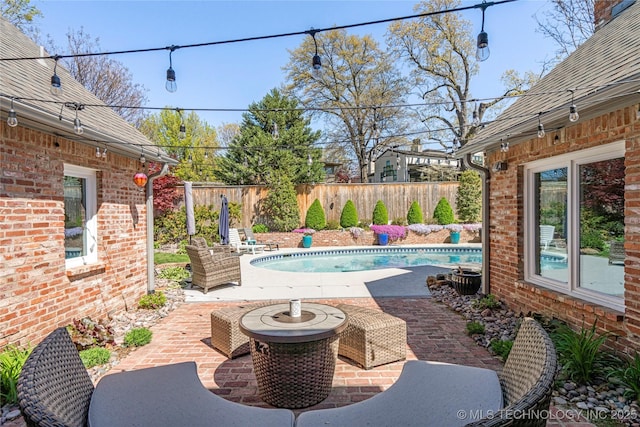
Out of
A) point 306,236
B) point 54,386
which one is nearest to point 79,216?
point 54,386

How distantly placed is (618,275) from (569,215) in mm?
899

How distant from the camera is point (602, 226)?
3.91 metres

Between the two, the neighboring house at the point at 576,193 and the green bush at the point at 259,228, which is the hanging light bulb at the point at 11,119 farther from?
the green bush at the point at 259,228

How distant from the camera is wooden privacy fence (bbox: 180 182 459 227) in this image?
15633 millimetres

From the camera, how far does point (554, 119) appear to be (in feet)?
12.3

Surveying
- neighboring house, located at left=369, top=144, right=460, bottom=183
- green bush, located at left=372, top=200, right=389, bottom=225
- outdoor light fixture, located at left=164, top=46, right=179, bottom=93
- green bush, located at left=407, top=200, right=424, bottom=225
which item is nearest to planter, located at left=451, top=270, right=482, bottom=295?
outdoor light fixture, located at left=164, top=46, right=179, bottom=93

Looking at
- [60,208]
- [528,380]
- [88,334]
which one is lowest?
[88,334]

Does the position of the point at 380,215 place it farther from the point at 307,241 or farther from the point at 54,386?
the point at 54,386

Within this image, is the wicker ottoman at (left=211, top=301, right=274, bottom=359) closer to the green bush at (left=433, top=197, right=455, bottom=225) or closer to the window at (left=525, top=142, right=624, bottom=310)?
the window at (left=525, top=142, right=624, bottom=310)

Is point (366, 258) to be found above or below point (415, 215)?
below

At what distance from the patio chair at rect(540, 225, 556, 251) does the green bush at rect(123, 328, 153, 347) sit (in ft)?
17.6

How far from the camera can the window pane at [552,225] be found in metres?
4.41

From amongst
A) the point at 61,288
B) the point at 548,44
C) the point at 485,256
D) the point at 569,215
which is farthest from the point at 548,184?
the point at 548,44

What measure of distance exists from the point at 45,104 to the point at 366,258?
430 inches
